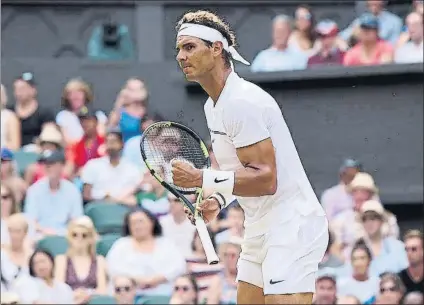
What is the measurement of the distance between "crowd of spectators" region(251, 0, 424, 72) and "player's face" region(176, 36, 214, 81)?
6093 millimetres

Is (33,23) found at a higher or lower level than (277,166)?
higher

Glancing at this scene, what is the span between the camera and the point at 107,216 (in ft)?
34.9

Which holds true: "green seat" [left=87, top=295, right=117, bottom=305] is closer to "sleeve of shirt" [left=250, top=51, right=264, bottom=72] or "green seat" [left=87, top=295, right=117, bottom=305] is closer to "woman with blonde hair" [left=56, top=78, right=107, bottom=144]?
"woman with blonde hair" [left=56, top=78, right=107, bottom=144]

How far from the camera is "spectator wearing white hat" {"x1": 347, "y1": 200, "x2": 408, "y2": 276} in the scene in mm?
10266

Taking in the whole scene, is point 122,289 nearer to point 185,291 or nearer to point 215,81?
point 185,291

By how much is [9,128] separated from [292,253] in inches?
237

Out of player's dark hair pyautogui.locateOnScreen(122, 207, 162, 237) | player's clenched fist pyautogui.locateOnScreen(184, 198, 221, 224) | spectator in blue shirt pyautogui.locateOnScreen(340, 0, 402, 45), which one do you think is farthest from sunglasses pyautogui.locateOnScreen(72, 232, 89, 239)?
player's clenched fist pyautogui.locateOnScreen(184, 198, 221, 224)

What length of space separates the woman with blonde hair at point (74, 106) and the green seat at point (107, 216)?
1129 millimetres

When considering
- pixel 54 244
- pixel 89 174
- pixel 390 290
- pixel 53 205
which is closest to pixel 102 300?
pixel 54 244

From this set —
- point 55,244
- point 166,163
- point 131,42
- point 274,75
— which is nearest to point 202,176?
point 166,163

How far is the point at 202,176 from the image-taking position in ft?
18.7

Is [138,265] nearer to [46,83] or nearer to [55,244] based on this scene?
[55,244]

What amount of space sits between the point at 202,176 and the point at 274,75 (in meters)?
6.52

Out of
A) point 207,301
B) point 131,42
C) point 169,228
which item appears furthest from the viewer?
point 131,42
